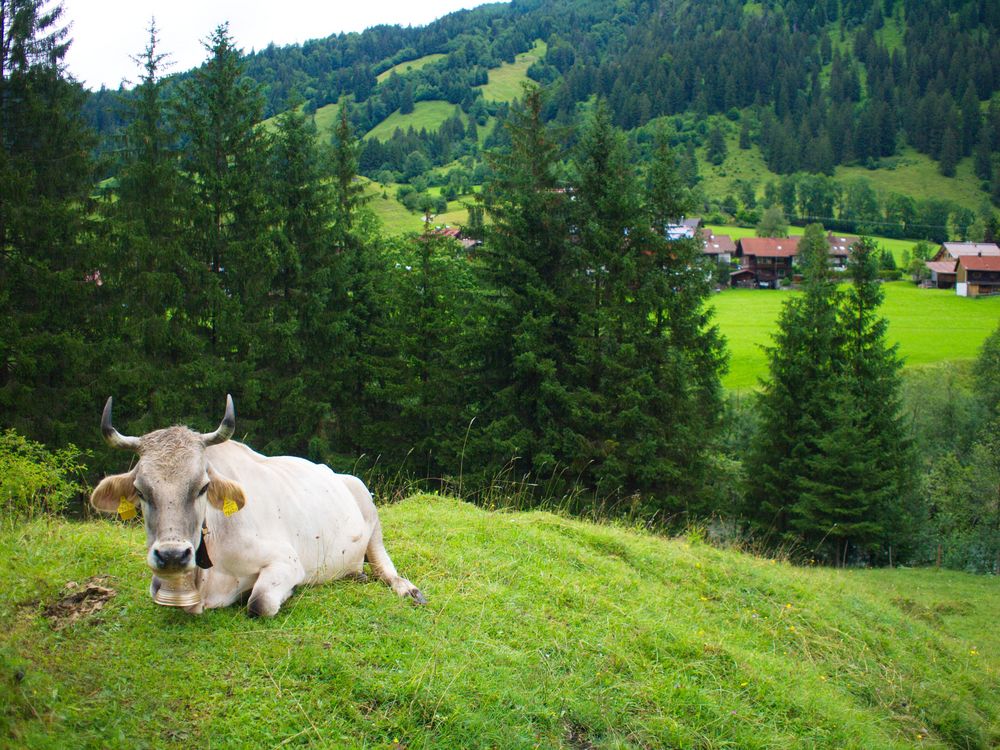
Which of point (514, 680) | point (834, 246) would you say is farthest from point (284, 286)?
point (834, 246)

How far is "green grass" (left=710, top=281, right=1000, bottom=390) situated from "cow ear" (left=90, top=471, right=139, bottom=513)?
174ft

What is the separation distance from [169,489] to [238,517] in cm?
86

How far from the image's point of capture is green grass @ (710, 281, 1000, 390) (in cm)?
6494

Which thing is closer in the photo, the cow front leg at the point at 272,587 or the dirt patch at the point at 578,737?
the dirt patch at the point at 578,737

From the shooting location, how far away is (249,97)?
26938 mm

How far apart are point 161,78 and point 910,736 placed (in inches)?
1029

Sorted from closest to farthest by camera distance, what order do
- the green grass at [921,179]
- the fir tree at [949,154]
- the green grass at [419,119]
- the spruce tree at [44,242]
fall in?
1. the spruce tree at [44,242]
2. the green grass at [921,179]
3. the fir tree at [949,154]
4. the green grass at [419,119]

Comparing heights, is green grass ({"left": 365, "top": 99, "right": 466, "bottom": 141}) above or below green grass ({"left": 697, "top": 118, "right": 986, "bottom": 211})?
above

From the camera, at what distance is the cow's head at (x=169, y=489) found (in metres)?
5.16

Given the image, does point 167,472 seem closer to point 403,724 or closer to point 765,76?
point 403,724

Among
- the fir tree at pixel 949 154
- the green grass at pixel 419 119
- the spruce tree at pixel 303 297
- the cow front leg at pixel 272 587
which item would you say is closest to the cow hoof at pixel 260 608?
the cow front leg at pixel 272 587

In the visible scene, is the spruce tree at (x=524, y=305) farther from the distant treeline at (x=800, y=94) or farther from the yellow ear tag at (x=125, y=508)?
the distant treeline at (x=800, y=94)

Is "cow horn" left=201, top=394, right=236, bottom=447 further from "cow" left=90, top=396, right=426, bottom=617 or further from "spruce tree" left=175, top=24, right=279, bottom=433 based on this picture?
"spruce tree" left=175, top=24, right=279, bottom=433

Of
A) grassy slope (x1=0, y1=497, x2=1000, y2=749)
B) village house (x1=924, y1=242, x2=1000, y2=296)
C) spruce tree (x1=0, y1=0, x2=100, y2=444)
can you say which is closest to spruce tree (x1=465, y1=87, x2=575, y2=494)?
spruce tree (x1=0, y1=0, x2=100, y2=444)
